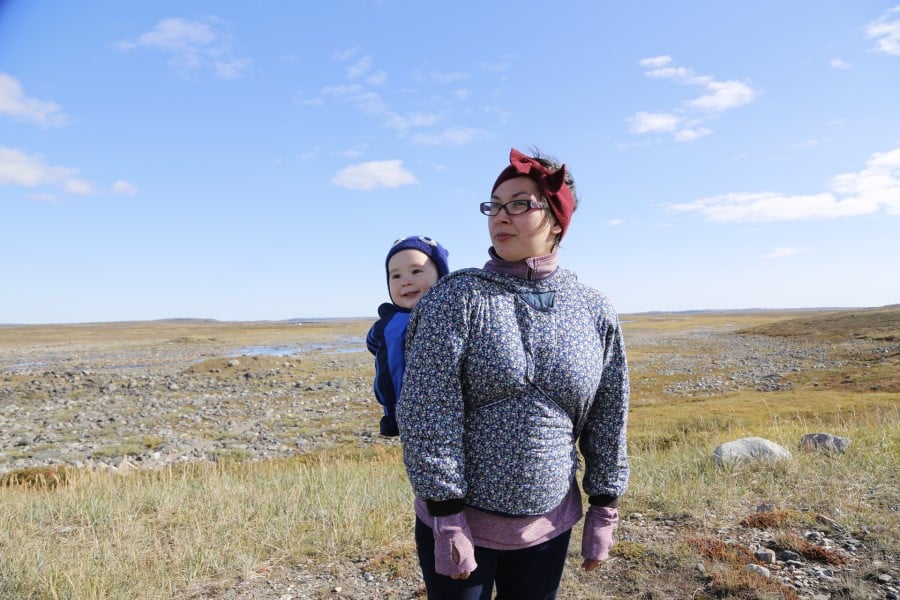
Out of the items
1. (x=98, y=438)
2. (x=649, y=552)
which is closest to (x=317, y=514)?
(x=649, y=552)

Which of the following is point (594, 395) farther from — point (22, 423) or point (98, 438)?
point (22, 423)

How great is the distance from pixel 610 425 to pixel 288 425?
14955 mm

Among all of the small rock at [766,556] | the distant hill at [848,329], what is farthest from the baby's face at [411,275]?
the distant hill at [848,329]

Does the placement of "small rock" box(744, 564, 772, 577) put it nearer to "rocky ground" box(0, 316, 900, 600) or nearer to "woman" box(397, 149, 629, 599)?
"rocky ground" box(0, 316, 900, 600)

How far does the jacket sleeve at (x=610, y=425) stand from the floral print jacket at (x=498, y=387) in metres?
0.08

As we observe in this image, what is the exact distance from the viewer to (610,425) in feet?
6.48

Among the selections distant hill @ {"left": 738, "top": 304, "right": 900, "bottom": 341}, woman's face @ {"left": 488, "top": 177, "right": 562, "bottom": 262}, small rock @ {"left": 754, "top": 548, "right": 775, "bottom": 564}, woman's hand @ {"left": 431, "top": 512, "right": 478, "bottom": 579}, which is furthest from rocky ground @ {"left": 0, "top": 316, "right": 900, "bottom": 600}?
distant hill @ {"left": 738, "top": 304, "right": 900, "bottom": 341}

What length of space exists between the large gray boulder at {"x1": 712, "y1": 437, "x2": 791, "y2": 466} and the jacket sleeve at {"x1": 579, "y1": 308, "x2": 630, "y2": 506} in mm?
5350

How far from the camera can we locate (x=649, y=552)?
164 inches

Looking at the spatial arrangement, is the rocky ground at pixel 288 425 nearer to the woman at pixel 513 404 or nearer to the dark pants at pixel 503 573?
the dark pants at pixel 503 573

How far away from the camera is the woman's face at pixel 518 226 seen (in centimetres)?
181

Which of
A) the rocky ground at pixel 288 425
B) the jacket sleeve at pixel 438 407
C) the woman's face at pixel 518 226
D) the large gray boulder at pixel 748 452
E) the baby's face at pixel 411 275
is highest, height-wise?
the woman's face at pixel 518 226

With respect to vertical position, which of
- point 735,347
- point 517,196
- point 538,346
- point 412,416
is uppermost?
point 517,196

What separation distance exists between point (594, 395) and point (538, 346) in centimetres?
35
